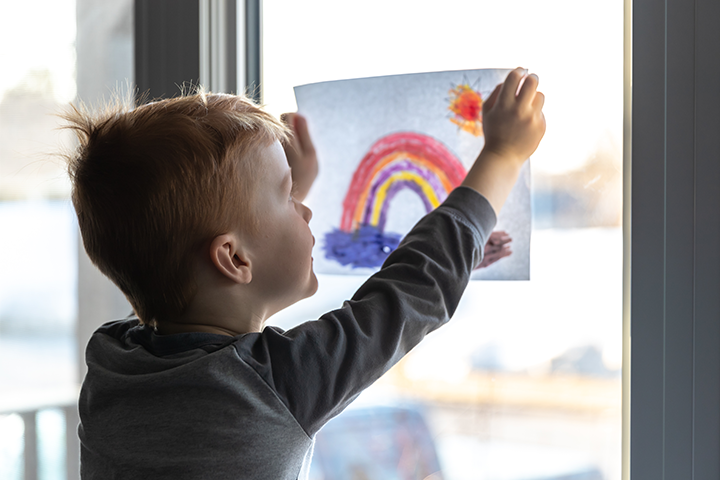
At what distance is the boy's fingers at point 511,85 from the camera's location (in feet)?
2.65

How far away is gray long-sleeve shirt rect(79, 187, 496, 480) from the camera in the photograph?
26.5 inches

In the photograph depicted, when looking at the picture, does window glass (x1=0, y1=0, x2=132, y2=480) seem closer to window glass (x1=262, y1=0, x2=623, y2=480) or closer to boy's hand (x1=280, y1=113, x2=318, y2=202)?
boy's hand (x1=280, y1=113, x2=318, y2=202)

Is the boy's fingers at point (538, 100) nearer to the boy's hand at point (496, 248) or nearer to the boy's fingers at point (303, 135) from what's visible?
the boy's hand at point (496, 248)

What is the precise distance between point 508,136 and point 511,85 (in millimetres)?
73

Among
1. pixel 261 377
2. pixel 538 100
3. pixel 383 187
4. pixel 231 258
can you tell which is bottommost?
pixel 261 377

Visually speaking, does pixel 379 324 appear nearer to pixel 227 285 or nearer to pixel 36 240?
pixel 227 285

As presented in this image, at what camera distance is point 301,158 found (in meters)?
1.00

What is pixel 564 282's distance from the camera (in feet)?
2.66

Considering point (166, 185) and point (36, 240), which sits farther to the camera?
point (36, 240)

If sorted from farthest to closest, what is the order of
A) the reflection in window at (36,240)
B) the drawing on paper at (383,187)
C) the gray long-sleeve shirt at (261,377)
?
1. the reflection in window at (36,240)
2. the drawing on paper at (383,187)
3. the gray long-sleeve shirt at (261,377)

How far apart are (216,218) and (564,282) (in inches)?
18.4

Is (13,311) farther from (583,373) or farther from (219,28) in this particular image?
(583,373)

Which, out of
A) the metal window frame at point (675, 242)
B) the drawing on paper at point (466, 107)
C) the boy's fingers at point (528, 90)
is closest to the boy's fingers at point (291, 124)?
the drawing on paper at point (466, 107)

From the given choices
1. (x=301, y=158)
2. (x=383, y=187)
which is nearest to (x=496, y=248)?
(x=383, y=187)
